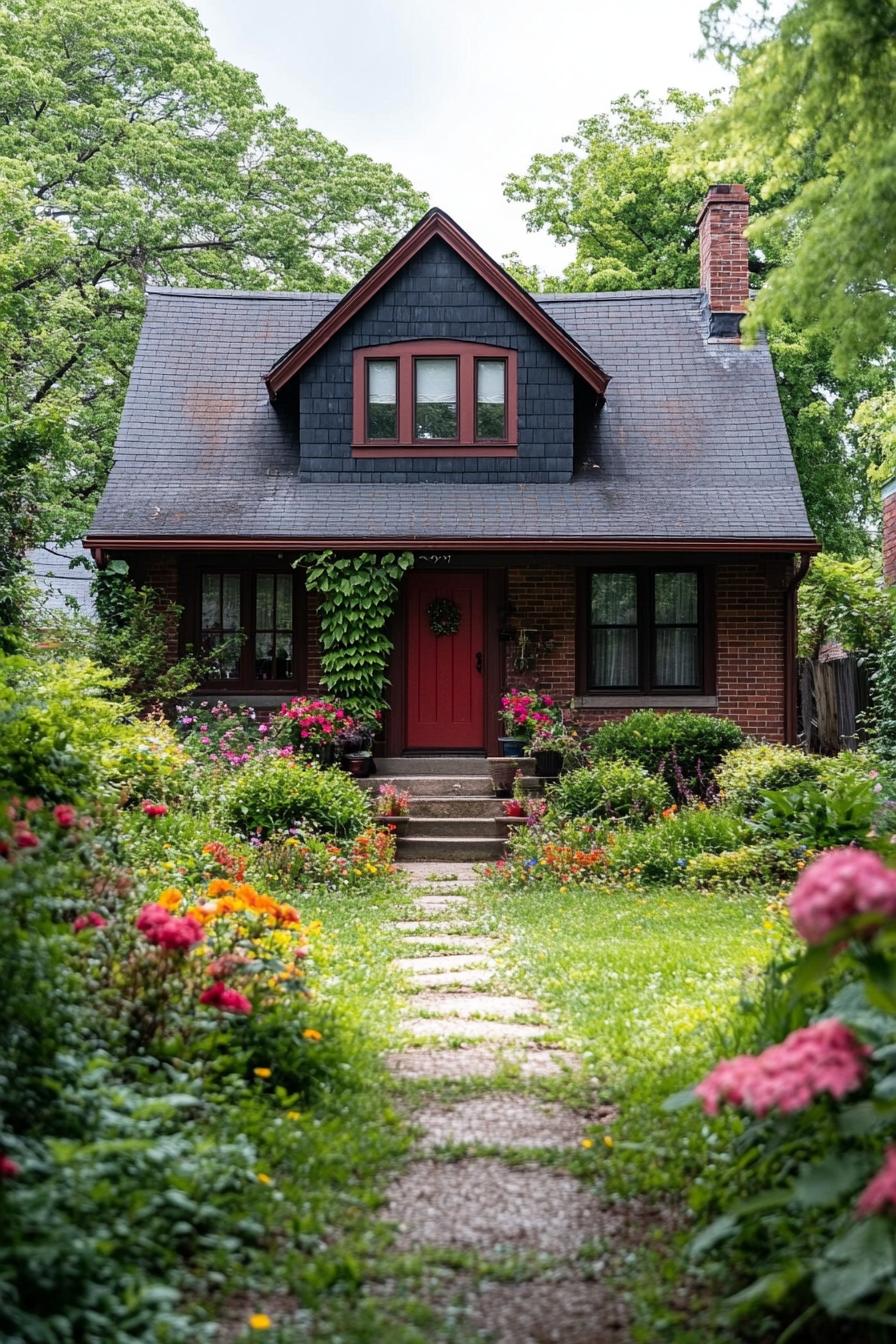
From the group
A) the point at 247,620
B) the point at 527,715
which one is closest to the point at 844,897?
the point at 527,715

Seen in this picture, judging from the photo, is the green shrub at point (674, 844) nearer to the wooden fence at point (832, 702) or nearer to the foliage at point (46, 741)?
the foliage at point (46, 741)

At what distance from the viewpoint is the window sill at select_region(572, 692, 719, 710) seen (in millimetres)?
14625

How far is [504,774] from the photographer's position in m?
13.4

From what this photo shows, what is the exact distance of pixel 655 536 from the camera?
1395 centimetres

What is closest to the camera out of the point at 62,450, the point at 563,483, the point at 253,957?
the point at 253,957

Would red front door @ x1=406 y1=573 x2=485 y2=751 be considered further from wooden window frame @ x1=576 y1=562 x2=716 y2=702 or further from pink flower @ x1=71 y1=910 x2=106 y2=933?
pink flower @ x1=71 y1=910 x2=106 y2=933

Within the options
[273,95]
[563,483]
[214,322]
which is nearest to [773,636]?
[563,483]

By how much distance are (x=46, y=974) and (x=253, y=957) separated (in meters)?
1.78

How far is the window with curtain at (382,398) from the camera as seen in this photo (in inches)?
603

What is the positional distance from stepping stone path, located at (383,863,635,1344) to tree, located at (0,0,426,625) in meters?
13.9

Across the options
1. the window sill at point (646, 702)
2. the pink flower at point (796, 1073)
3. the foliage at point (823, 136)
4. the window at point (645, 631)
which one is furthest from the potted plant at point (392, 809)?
the pink flower at point (796, 1073)

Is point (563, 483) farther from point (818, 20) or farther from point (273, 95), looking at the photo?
point (273, 95)

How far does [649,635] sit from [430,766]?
9.94ft

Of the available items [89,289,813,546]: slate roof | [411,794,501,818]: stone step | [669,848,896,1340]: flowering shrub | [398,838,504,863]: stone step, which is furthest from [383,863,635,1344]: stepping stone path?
[89,289,813,546]: slate roof
